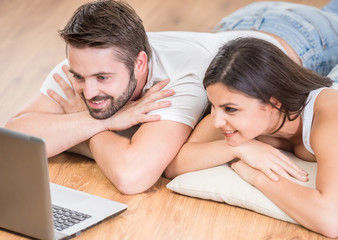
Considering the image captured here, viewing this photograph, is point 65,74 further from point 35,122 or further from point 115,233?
point 115,233

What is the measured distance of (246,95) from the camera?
1.99m

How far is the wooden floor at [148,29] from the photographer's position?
1.99 m

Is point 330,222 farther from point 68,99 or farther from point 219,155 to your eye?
point 68,99

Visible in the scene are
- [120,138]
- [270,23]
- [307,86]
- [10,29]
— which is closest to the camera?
[307,86]

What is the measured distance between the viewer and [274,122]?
6.94 feet

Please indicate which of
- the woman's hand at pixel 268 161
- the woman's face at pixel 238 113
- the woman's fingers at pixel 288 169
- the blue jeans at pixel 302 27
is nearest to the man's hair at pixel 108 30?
the woman's face at pixel 238 113

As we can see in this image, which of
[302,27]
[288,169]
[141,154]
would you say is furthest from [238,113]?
[302,27]

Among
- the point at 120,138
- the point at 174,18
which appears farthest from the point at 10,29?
the point at 120,138

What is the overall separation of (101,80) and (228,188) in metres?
0.58

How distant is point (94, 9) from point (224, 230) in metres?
0.91

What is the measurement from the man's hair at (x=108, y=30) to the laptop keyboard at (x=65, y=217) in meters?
0.57

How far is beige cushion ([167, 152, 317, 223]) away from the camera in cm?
203

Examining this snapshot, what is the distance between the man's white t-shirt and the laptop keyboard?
50 cm

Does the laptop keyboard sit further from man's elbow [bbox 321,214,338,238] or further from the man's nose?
man's elbow [bbox 321,214,338,238]
